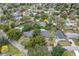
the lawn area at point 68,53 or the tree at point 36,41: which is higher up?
the tree at point 36,41

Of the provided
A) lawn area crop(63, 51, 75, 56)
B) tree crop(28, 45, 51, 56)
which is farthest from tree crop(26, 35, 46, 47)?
lawn area crop(63, 51, 75, 56)

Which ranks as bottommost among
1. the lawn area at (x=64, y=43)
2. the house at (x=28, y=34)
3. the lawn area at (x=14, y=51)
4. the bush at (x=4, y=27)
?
the lawn area at (x=14, y=51)

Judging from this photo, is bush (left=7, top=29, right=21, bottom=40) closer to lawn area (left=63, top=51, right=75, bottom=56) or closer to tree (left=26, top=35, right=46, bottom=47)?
tree (left=26, top=35, right=46, bottom=47)

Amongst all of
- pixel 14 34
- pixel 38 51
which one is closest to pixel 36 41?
pixel 38 51

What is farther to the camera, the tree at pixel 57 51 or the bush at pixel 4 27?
the bush at pixel 4 27

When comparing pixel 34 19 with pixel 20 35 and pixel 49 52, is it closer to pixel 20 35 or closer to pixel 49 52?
pixel 20 35

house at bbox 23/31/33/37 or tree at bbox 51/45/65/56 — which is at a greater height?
house at bbox 23/31/33/37

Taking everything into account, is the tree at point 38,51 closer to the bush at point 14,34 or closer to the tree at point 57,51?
the tree at point 57,51

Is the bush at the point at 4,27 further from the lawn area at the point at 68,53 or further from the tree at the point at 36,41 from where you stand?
the lawn area at the point at 68,53

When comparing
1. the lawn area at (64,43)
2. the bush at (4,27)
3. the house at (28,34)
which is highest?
the bush at (4,27)

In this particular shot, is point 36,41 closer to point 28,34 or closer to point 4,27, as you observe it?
point 28,34

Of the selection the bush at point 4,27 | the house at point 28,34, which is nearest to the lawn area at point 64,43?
the house at point 28,34

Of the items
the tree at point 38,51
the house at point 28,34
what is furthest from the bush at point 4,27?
the tree at point 38,51
